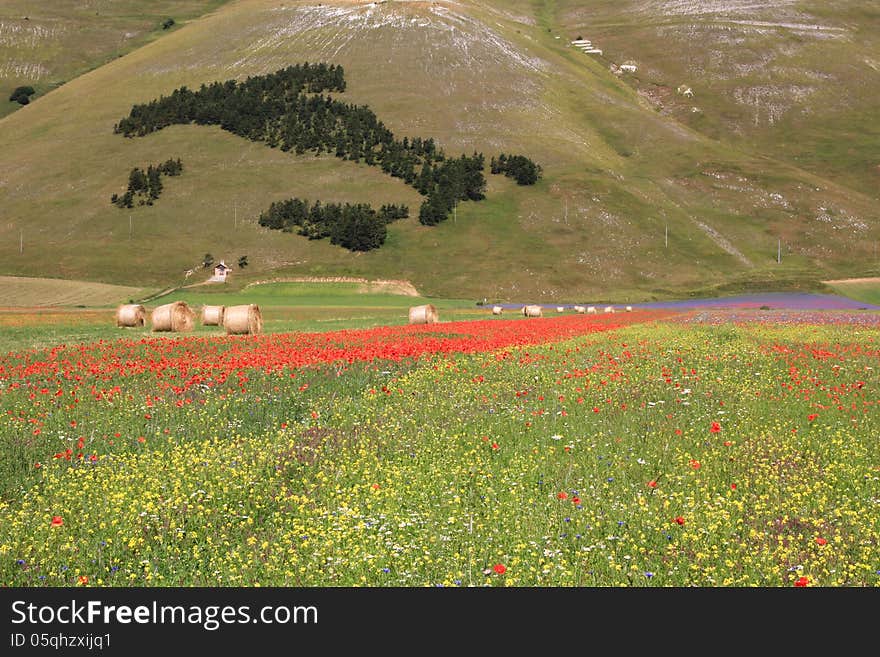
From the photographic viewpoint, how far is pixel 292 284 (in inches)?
4560

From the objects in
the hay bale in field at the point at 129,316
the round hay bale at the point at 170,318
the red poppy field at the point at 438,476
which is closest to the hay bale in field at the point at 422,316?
the round hay bale at the point at 170,318

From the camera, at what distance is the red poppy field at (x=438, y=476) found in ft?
29.1

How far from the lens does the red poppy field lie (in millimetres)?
8875

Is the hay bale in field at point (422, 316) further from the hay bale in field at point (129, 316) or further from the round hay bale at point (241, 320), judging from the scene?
the hay bale in field at point (129, 316)

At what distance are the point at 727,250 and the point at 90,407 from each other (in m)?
140

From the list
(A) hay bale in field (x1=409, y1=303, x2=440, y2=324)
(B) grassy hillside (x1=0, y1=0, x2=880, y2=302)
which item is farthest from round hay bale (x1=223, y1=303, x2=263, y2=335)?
(B) grassy hillside (x1=0, y1=0, x2=880, y2=302)

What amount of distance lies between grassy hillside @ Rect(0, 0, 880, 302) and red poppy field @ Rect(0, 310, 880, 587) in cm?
9821

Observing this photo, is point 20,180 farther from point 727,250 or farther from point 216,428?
Result: point 216,428

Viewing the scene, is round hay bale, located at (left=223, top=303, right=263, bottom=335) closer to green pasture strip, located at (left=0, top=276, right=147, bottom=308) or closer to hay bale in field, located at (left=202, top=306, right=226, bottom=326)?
hay bale in field, located at (left=202, top=306, right=226, bottom=326)

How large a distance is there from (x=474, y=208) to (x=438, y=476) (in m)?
141

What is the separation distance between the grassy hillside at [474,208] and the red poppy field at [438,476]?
98213 mm

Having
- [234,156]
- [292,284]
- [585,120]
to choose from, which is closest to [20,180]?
[234,156]

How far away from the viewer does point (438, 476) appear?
12.0 metres

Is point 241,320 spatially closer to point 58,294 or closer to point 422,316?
point 422,316
